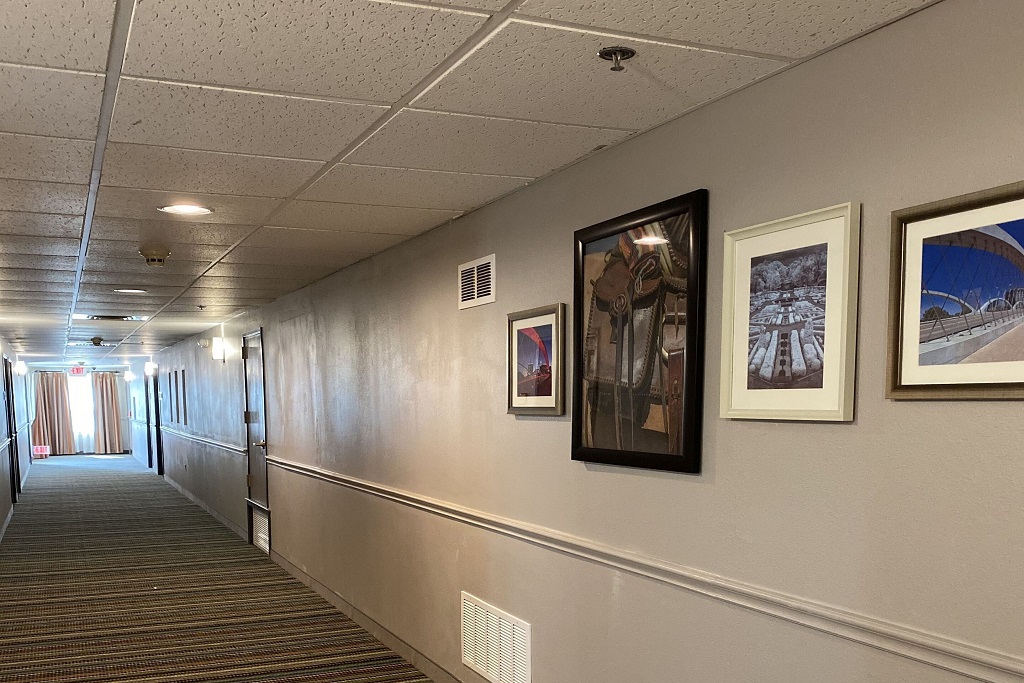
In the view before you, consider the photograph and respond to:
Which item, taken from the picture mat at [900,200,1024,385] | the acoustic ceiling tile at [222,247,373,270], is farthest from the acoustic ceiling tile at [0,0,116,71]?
the acoustic ceiling tile at [222,247,373,270]

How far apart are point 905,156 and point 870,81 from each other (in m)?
0.22

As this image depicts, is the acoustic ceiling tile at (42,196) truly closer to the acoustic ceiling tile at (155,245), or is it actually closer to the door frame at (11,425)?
the acoustic ceiling tile at (155,245)

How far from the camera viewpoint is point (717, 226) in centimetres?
246

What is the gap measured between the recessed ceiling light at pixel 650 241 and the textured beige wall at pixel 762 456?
0.13 m

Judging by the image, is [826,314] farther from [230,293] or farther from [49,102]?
[230,293]

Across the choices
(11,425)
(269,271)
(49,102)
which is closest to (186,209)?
(49,102)

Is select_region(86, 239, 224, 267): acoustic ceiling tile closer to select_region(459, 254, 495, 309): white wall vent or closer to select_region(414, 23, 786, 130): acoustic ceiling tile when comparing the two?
select_region(459, 254, 495, 309): white wall vent

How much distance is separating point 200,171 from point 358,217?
3.41 ft

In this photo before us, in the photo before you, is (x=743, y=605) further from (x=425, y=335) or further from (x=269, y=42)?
(x=425, y=335)

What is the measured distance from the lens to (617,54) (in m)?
2.02

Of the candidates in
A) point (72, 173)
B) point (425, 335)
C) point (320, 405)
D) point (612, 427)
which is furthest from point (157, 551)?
point (612, 427)

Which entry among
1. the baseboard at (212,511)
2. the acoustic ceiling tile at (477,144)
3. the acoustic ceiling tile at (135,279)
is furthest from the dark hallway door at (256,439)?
the acoustic ceiling tile at (477,144)

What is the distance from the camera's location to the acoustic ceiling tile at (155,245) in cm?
443

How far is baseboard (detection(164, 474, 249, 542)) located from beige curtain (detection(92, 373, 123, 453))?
31.4 ft
